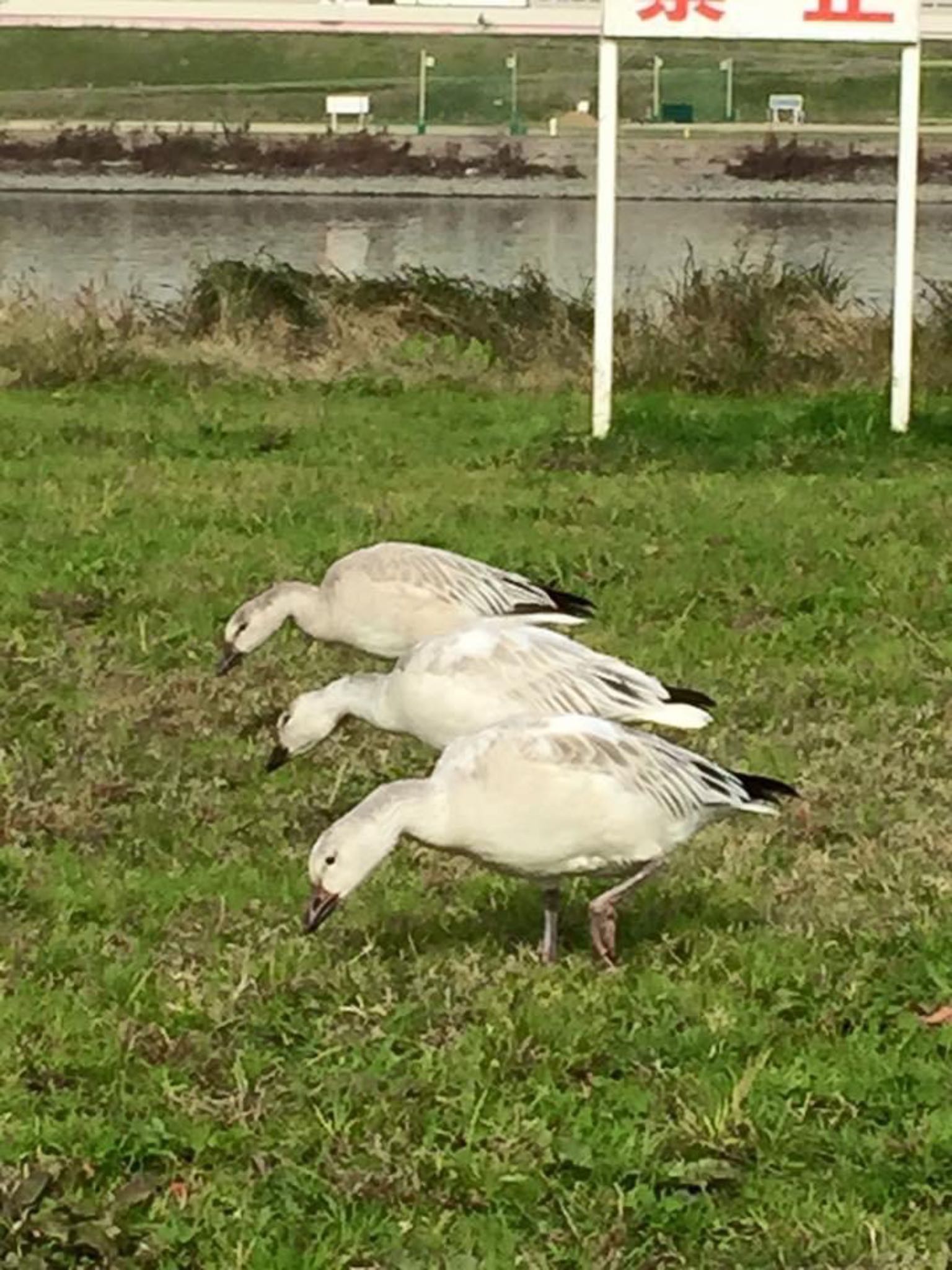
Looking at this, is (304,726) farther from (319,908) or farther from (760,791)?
(760,791)

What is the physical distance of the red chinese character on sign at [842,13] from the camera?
12711mm

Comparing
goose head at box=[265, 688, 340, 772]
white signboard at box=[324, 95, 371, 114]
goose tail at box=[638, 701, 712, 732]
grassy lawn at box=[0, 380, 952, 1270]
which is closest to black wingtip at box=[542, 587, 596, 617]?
grassy lawn at box=[0, 380, 952, 1270]

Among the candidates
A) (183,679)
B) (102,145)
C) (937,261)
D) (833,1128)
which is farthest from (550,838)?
(102,145)

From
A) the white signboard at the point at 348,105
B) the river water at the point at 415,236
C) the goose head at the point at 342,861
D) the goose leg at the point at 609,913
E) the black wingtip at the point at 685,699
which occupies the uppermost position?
the white signboard at the point at 348,105

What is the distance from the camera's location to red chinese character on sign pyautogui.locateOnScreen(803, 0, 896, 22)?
41.7 ft

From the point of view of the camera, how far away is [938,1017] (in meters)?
4.96

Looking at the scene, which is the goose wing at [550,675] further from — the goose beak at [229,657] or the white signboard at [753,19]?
the white signboard at [753,19]

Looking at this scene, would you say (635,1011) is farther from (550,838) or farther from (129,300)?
(129,300)

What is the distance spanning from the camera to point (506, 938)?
18.1ft

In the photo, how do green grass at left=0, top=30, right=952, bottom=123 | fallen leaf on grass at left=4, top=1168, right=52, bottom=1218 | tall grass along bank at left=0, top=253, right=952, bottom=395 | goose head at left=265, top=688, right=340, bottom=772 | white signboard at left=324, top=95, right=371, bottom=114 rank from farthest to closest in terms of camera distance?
green grass at left=0, top=30, right=952, bottom=123
white signboard at left=324, top=95, right=371, bottom=114
tall grass along bank at left=0, top=253, right=952, bottom=395
goose head at left=265, top=688, right=340, bottom=772
fallen leaf on grass at left=4, top=1168, right=52, bottom=1218

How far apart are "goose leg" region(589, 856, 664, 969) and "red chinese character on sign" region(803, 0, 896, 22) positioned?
327 inches

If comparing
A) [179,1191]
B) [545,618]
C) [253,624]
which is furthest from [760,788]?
[253,624]

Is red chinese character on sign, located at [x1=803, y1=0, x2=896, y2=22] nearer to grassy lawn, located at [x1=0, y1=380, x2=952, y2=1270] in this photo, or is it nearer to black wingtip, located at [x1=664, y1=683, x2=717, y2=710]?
grassy lawn, located at [x1=0, y1=380, x2=952, y2=1270]

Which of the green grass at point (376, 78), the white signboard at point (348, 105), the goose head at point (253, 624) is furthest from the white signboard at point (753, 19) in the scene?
the green grass at point (376, 78)
